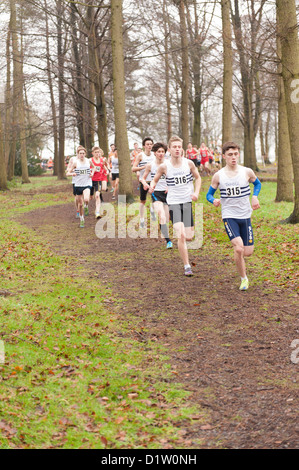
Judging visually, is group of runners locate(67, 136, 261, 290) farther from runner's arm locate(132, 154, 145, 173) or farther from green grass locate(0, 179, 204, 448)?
green grass locate(0, 179, 204, 448)

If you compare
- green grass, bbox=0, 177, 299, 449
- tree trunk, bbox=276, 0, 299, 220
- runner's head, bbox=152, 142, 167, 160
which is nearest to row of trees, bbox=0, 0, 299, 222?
tree trunk, bbox=276, 0, 299, 220

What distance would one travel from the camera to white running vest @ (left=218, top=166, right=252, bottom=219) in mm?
8188

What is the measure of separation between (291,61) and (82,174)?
674cm

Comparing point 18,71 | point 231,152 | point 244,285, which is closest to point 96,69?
point 18,71

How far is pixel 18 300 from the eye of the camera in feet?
25.7

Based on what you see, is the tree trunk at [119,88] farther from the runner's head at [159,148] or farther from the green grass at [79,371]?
the green grass at [79,371]

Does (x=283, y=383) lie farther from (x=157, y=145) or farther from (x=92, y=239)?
(x=92, y=239)

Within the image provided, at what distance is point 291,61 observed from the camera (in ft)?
38.7

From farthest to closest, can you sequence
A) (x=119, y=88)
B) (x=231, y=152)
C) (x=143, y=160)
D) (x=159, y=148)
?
(x=119, y=88) → (x=143, y=160) → (x=159, y=148) → (x=231, y=152)

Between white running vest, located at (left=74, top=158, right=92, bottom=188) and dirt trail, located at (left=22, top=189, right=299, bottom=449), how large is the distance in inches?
168

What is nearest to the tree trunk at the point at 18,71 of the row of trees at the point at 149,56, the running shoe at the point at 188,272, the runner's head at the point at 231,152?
the row of trees at the point at 149,56

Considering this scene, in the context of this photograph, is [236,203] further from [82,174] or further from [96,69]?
[96,69]
